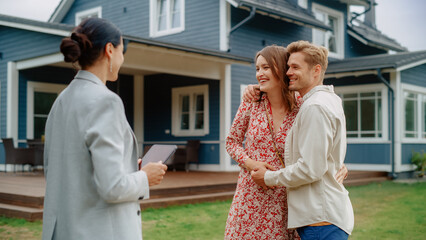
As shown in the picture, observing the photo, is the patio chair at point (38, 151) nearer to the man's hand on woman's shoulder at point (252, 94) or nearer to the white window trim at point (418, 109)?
the man's hand on woman's shoulder at point (252, 94)

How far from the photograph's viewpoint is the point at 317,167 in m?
2.18

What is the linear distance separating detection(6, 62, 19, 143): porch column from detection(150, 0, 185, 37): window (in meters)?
4.70

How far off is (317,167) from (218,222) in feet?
15.0

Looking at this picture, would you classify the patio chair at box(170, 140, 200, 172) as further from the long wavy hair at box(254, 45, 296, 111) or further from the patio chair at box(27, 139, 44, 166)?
the long wavy hair at box(254, 45, 296, 111)

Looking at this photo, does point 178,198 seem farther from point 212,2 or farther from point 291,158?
point 212,2

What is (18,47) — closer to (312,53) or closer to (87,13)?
(87,13)

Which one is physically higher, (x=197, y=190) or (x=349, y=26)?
(x=349, y=26)

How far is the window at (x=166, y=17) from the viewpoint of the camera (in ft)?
48.8

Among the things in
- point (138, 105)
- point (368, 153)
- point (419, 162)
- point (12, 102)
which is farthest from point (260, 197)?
point (419, 162)

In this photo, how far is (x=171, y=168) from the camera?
13844mm

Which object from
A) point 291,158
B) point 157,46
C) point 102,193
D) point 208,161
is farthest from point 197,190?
point 102,193

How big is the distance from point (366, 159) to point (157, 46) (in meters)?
7.74

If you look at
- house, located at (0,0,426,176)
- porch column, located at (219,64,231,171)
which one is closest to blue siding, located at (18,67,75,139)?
house, located at (0,0,426,176)

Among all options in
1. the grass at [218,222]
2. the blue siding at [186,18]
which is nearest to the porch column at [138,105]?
the blue siding at [186,18]
